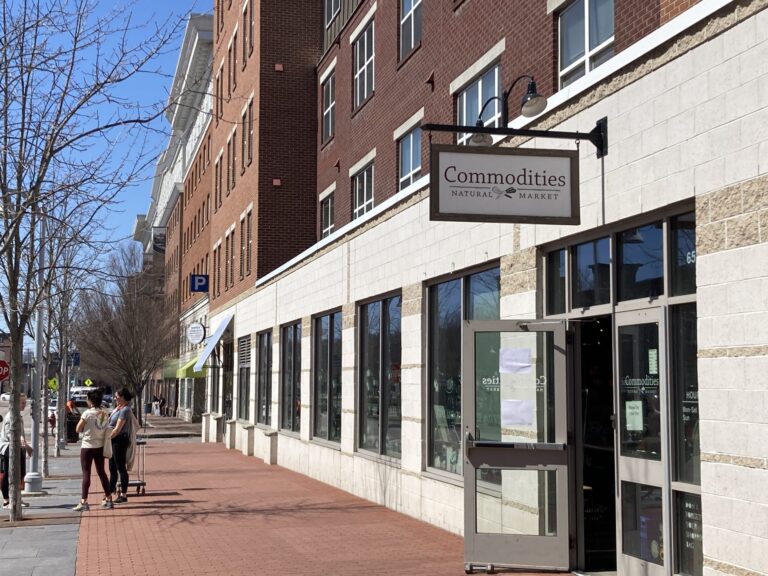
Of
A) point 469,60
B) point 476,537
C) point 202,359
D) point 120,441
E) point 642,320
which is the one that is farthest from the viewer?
point 202,359

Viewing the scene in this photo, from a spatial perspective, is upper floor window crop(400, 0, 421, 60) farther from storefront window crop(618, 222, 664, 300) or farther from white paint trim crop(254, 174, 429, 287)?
storefront window crop(618, 222, 664, 300)

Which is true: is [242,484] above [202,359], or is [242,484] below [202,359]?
A: below

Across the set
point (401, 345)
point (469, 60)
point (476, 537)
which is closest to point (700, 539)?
point (476, 537)

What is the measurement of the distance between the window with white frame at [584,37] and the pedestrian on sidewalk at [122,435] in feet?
26.5

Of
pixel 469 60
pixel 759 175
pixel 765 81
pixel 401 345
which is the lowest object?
pixel 401 345

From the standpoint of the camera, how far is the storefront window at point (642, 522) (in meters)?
7.76

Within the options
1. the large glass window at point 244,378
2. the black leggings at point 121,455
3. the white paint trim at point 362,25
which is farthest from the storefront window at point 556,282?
the large glass window at point 244,378

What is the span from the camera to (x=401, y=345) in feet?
46.2

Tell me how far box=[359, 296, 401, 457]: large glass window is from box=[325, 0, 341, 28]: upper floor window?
9.40 meters

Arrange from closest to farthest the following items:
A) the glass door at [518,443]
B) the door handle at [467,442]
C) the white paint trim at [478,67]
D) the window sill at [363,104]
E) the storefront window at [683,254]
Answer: the storefront window at [683,254] → the glass door at [518,443] → the door handle at [467,442] → the white paint trim at [478,67] → the window sill at [363,104]

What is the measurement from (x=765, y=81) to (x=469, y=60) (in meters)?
7.75

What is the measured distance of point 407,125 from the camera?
16.6 meters

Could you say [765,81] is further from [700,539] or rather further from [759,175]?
[700,539]

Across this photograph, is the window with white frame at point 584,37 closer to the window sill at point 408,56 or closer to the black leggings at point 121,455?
the window sill at point 408,56
